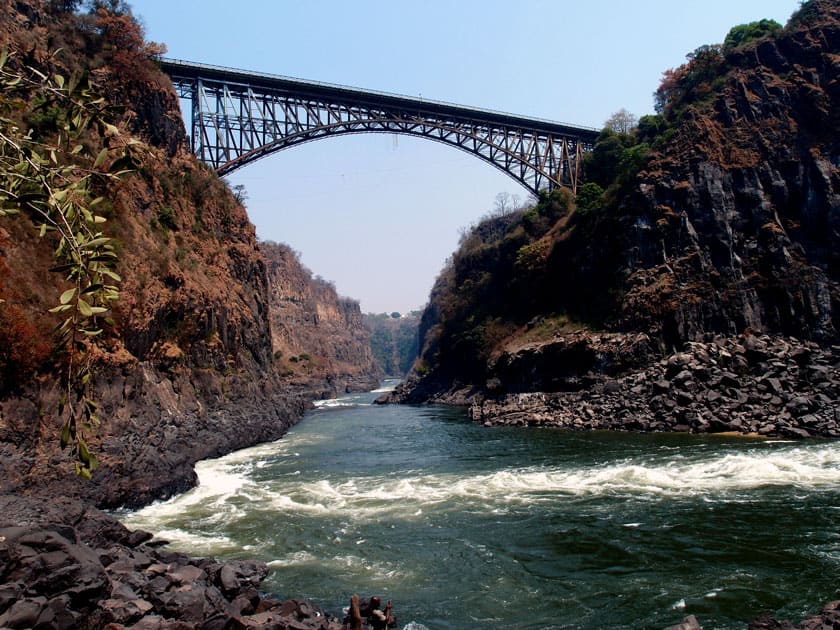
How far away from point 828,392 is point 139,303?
27.9m

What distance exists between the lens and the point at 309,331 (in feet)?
303

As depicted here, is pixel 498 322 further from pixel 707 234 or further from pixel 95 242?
pixel 95 242

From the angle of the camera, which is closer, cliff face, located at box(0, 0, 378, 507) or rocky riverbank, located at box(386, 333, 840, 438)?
cliff face, located at box(0, 0, 378, 507)

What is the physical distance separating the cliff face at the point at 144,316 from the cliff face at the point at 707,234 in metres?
19.9

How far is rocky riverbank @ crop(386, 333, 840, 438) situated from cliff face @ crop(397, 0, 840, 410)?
569mm

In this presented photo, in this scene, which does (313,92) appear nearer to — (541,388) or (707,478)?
(541,388)

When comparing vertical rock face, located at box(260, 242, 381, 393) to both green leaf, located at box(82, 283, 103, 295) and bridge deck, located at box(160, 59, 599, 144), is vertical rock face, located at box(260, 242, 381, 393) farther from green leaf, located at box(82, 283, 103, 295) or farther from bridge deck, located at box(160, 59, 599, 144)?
green leaf, located at box(82, 283, 103, 295)

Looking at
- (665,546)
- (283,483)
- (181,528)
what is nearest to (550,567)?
(665,546)

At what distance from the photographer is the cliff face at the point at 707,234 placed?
33.3m

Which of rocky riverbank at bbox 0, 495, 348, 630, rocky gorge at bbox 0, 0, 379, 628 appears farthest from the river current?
rocky gorge at bbox 0, 0, 379, 628

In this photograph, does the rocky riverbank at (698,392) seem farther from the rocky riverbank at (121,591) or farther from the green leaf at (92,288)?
the green leaf at (92,288)

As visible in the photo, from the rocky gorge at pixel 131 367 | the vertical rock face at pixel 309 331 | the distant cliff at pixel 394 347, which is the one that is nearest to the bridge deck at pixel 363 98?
the rocky gorge at pixel 131 367

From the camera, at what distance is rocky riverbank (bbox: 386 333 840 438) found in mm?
24688

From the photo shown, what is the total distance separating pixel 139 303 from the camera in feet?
66.3
